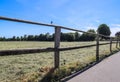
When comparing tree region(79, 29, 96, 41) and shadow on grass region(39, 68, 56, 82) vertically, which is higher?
tree region(79, 29, 96, 41)

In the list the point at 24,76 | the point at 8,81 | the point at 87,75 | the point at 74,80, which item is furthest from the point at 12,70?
the point at 87,75

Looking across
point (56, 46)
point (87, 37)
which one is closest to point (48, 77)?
point (56, 46)

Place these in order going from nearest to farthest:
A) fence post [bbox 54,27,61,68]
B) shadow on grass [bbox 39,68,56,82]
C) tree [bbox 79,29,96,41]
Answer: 1. shadow on grass [bbox 39,68,56,82]
2. fence post [bbox 54,27,61,68]
3. tree [bbox 79,29,96,41]

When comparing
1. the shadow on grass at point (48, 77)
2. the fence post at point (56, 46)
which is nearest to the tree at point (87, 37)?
the fence post at point (56, 46)

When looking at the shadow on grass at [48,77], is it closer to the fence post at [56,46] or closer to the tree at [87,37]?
the fence post at [56,46]

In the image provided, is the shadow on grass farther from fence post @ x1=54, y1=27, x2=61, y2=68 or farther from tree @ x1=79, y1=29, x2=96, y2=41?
tree @ x1=79, y1=29, x2=96, y2=41

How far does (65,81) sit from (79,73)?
4.09 ft

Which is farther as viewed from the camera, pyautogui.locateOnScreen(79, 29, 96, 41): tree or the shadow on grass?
pyautogui.locateOnScreen(79, 29, 96, 41): tree

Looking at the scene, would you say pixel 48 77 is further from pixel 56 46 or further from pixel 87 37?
pixel 87 37

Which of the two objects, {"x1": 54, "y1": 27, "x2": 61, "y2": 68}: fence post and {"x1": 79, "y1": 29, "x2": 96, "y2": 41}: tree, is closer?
{"x1": 54, "y1": 27, "x2": 61, "y2": 68}: fence post

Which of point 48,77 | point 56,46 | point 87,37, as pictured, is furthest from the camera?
point 87,37

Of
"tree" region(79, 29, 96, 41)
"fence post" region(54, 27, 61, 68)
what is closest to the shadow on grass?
"fence post" region(54, 27, 61, 68)

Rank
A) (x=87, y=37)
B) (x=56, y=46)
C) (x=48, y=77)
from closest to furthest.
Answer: (x=48, y=77) < (x=56, y=46) < (x=87, y=37)

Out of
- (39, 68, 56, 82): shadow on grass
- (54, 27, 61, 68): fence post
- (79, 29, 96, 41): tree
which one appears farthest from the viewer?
(79, 29, 96, 41): tree
